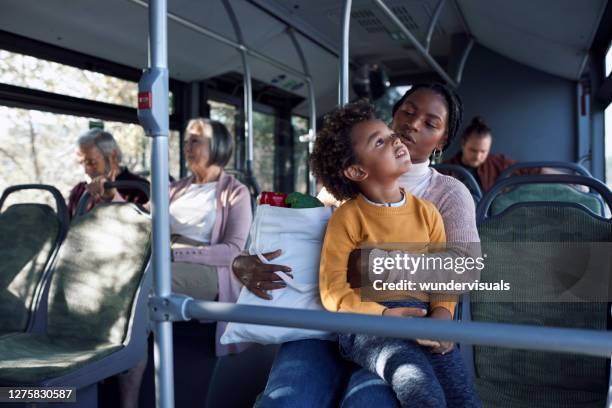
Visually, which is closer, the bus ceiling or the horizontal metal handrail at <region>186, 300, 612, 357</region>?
the horizontal metal handrail at <region>186, 300, 612, 357</region>

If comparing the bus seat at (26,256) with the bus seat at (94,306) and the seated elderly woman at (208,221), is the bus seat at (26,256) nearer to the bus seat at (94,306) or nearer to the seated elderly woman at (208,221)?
the bus seat at (94,306)

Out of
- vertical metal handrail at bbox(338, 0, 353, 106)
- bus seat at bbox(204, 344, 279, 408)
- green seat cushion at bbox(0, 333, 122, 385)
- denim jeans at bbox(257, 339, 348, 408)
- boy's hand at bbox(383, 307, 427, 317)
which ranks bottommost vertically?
bus seat at bbox(204, 344, 279, 408)

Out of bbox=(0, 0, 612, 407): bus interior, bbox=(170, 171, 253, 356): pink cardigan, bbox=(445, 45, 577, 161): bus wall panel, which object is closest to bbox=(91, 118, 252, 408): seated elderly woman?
bbox=(170, 171, 253, 356): pink cardigan

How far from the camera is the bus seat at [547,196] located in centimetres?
269

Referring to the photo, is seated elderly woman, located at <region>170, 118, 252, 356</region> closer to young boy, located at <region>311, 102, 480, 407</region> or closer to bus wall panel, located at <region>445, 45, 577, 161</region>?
young boy, located at <region>311, 102, 480, 407</region>

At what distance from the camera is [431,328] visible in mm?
928

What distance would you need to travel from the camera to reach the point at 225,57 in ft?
15.1

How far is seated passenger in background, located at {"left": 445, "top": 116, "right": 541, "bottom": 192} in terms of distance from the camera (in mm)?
3896

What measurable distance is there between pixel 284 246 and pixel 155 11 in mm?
638

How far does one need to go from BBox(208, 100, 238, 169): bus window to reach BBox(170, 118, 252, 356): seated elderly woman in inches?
73.5

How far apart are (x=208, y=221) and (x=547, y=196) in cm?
172

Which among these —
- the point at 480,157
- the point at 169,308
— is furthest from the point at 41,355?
the point at 480,157

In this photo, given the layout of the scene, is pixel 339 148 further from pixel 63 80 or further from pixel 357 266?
pixel 63 80

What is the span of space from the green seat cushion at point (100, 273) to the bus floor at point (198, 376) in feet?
1.39
